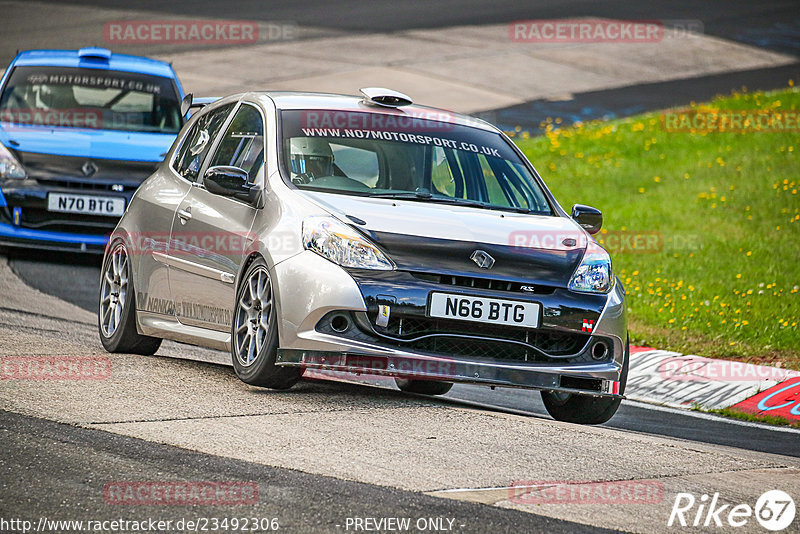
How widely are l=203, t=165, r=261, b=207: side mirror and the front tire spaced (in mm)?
464

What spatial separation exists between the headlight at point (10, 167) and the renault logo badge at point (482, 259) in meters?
6.83

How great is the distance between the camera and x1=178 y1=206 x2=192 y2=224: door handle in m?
8.15

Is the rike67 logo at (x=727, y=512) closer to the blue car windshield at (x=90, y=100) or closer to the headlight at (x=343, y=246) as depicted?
the headlight at (x=343, y=246)

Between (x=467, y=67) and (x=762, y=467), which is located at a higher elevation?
(x=762, y=467)

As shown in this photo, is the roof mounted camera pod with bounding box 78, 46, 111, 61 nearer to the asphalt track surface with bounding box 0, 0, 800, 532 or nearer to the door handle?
the asphalt track surface with bounding box 0, 0, 800, 532

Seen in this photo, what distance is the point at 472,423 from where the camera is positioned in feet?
21.8

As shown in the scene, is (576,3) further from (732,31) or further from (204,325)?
(204,325)

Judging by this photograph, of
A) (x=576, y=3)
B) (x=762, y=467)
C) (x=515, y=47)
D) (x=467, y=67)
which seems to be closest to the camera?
(x=762, y=467)

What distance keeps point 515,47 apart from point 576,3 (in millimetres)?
6582

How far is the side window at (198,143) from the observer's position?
8617mm

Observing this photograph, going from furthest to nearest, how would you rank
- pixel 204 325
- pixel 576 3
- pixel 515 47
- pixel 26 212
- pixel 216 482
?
pixel 576 3 < pixel 515 47 < pixel 26 212 < pixel 204 325 < pixel 216 482

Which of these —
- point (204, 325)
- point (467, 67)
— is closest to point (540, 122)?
point (467, 67)

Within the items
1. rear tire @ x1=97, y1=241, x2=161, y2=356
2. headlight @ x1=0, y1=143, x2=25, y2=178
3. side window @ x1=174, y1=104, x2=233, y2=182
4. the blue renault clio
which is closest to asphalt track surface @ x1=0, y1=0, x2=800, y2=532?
the blue renault clio

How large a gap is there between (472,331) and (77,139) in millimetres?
7260
